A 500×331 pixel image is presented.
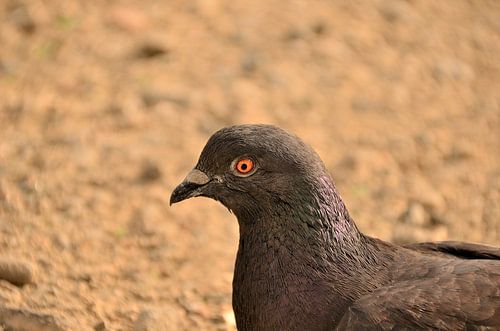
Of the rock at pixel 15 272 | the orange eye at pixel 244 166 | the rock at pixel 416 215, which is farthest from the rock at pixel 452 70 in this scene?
the rock at pixel 15 272

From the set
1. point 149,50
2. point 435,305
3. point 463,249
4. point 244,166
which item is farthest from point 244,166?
point 149,50

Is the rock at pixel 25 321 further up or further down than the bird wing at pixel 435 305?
further down

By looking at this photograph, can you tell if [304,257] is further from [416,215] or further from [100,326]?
[416,215]

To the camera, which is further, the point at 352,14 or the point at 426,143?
the point at 352,14

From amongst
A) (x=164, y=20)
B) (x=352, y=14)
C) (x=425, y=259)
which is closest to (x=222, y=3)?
(x=164, y=20)

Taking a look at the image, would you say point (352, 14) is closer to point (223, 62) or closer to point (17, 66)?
point (223, 62)

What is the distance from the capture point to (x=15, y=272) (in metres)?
5.81

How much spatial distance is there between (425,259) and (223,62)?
455 cm

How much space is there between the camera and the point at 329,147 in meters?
8.08

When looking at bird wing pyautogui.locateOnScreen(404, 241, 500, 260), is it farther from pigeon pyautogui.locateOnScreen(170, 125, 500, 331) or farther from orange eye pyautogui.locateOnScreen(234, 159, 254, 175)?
orange eye pyautogui.locateOnScreen(234, 159, 254, 175)

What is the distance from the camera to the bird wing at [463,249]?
5.06m

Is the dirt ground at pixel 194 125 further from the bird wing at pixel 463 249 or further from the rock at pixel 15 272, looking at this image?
the bird wing at pixel 463 249

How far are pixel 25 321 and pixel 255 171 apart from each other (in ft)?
5.46

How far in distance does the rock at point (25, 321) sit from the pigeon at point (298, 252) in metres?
1.14
